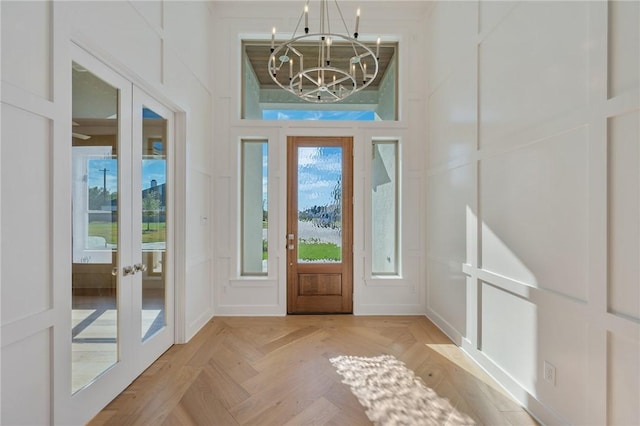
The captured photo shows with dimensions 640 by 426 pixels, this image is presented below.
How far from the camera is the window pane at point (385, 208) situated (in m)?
4.25

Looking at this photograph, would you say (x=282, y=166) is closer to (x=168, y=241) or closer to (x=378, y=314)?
(x=168, y=241)

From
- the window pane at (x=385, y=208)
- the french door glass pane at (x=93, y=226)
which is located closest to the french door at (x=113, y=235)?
the french door glass pane at (x=93, y=226)

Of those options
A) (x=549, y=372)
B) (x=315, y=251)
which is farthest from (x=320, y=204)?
(x=549, y=372)

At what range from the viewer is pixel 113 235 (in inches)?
88.7

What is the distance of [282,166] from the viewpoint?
411 centimetres

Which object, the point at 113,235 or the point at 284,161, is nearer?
the point at 113,235

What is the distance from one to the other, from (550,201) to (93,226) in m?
3.18

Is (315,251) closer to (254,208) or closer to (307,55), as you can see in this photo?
(254,208)

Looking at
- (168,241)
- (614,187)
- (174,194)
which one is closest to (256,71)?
(174,194)

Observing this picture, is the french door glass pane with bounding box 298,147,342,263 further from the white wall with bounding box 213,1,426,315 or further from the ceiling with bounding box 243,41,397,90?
the ceiling with bounding box 243,41,397,90

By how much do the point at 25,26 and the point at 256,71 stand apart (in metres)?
3.20

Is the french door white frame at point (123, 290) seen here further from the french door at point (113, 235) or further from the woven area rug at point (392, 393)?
the woven area rug at point (392, 393)

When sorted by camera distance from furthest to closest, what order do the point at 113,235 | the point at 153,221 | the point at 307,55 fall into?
1. the point at 307,55
2. the point at 153,221
3. the point at 113,235

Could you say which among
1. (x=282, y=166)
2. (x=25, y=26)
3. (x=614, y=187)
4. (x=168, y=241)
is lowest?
(x=168, y=241)
